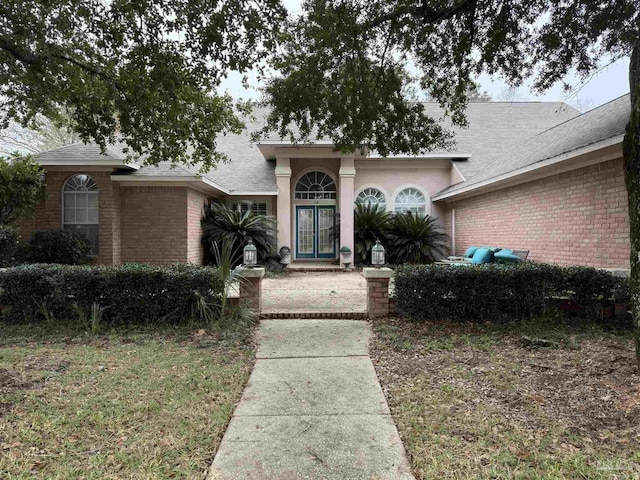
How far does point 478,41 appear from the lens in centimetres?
684

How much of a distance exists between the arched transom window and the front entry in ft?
1.26

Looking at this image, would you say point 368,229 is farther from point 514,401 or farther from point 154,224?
point 514,401

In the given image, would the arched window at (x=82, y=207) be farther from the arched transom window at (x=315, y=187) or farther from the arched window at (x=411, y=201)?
the arched window at (x=411, y=201)

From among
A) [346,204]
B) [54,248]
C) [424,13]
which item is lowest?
[54,248]

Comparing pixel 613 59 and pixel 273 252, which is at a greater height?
pixel 613 59

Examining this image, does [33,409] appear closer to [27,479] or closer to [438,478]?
[27,479]

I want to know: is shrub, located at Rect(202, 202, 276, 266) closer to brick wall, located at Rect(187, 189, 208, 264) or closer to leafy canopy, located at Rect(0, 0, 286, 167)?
brick wall, located at Rect(187, 189, 208, 264)

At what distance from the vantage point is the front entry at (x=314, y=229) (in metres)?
15.7

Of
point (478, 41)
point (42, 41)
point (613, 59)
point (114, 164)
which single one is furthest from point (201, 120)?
point (613, 59)

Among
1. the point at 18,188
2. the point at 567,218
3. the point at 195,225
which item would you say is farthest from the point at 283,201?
the point at 567,218

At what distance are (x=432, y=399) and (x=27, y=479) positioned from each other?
3.10m

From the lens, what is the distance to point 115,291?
6.37 meters

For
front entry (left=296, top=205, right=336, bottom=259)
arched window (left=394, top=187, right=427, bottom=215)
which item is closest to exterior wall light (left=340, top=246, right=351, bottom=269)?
front entry (left=296, top=205, right=336, bottom=259)

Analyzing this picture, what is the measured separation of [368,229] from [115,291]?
9.83 metres
